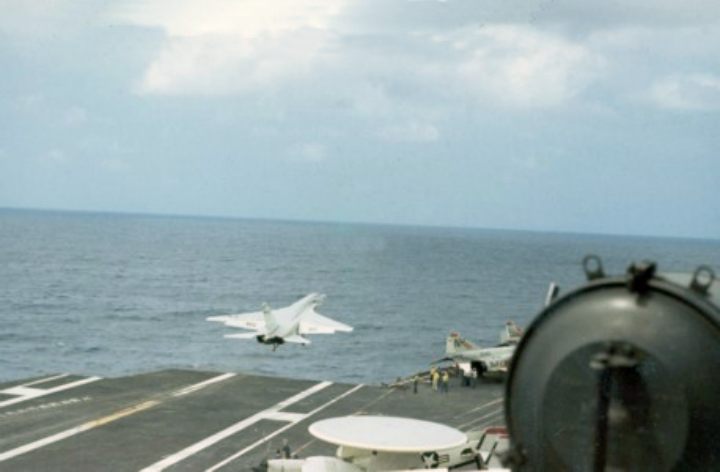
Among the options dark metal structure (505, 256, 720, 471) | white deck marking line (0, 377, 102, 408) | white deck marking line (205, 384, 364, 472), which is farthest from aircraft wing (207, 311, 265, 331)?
dark metal structure (505, 256, 720, 471)

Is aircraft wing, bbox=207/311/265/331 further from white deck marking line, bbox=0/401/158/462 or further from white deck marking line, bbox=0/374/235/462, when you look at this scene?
white deck marking line, bbox=0/401/158/462

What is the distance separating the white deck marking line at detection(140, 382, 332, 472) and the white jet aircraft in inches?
422

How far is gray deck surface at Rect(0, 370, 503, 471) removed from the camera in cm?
3303

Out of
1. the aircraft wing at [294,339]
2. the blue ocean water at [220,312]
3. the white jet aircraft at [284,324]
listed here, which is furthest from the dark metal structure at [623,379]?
the aircraft wing at [294,339]

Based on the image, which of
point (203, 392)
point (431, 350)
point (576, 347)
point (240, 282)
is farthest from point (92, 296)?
point (576, 347)

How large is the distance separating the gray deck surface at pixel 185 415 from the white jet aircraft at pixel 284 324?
7.90 meters

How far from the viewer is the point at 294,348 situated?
9375 cm

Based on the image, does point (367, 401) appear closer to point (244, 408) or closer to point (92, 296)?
point (244, 408)

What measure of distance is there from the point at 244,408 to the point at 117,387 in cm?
848

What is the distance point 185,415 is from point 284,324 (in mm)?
19663

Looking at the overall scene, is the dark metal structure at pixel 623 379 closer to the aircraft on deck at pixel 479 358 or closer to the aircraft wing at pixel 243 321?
the aircraft on deck at pixel 479 358

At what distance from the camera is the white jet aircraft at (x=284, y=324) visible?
59031 millimetres

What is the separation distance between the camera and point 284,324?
5981cm

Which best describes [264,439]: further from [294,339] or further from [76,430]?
[294,339]
